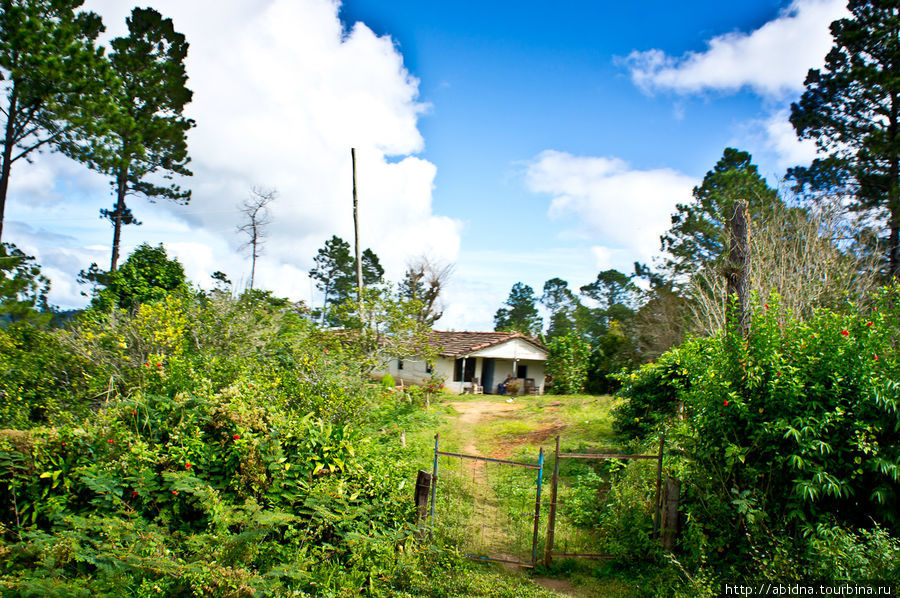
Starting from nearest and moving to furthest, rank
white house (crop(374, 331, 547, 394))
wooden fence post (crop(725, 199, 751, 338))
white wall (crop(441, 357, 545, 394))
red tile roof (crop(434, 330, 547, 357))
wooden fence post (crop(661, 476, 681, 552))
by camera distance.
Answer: wooden fence post (crop(661, 476, 681, 552)) < wooden fence post (crop(725, 199, 751, 338)) < red tile roof (crop(434, 330, 547, 357)) < white house (crop(374, 331, 547, 394)) < white wall (crop(441, 357, 545, 394))

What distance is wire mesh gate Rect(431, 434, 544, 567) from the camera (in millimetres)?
6289

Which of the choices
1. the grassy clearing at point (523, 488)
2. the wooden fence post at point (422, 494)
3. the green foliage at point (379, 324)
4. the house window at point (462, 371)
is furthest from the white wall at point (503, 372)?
the wooden fence post at point (422, 494)

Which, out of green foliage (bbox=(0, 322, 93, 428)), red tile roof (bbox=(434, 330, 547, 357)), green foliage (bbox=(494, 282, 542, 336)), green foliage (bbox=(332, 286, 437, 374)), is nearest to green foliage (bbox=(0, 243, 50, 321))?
green foliage (bbox=(0, 322, 93, 428))

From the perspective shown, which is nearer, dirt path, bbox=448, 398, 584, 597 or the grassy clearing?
dirt path, bbox=448, 398, 584, 597

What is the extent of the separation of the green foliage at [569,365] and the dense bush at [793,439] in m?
20.9

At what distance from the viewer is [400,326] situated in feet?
41.3

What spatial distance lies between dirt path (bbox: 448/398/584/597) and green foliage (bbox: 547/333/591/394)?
4.85m

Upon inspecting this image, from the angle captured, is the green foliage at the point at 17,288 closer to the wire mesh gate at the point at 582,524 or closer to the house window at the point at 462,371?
the wire mesh gate at the point at 582,524

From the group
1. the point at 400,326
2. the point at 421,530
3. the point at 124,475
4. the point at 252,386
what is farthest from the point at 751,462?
the point at 400,326

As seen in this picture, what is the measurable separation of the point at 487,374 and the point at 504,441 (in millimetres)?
16331

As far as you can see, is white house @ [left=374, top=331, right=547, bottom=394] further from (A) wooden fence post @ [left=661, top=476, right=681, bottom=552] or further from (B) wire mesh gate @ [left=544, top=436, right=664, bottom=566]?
(A) wooden fence post @ [left=661, top=476, right=681, bottom=552]

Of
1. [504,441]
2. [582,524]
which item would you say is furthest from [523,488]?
[504,441]

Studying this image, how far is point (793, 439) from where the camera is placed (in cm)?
524

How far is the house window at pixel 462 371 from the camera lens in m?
27.8
